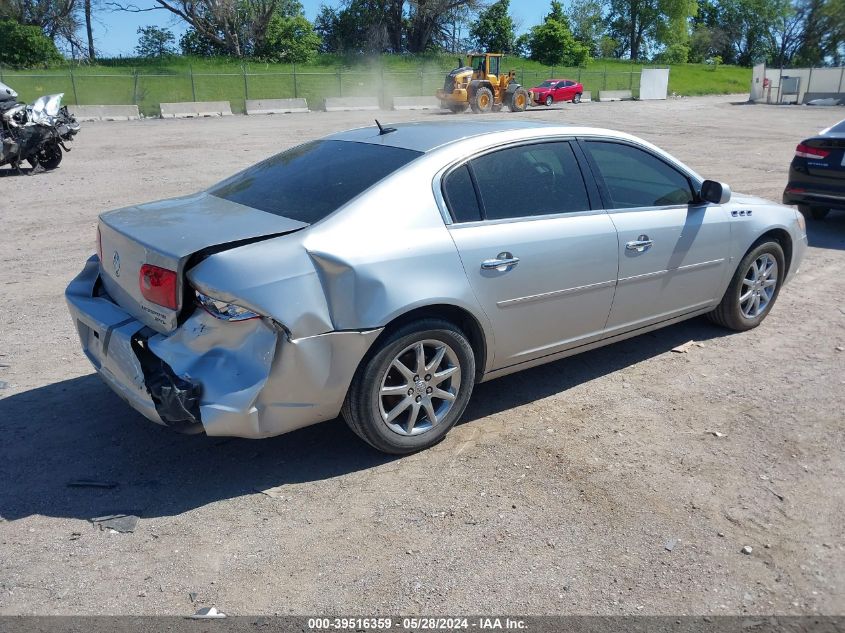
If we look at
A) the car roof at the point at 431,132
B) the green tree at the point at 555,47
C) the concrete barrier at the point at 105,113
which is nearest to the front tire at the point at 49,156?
the car roof at the point at 431,132

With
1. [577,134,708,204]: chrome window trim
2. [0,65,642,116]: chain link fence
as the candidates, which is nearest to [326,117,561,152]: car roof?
[577,134,708,204]: chrome window trim

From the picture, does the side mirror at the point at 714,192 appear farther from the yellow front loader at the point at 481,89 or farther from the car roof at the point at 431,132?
the yellow front loader at the point at 481,89

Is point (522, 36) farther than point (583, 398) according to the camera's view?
Yes

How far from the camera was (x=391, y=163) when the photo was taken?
4113mm

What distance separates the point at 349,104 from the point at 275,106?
4370mm

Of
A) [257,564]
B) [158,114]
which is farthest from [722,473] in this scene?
[158,114]

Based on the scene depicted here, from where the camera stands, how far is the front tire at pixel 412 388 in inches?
146

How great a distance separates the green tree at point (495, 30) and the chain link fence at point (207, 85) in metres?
20.6

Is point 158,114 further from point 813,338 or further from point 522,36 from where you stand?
point 522,36

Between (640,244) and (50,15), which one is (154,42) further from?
(640,244)

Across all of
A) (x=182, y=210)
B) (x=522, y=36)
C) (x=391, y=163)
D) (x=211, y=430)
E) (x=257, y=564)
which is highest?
(x=522, y=36)

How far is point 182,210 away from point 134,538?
1.74 meters

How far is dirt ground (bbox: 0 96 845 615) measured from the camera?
301 centimetres

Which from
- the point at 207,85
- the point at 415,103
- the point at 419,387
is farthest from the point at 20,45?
the point at 419,387
